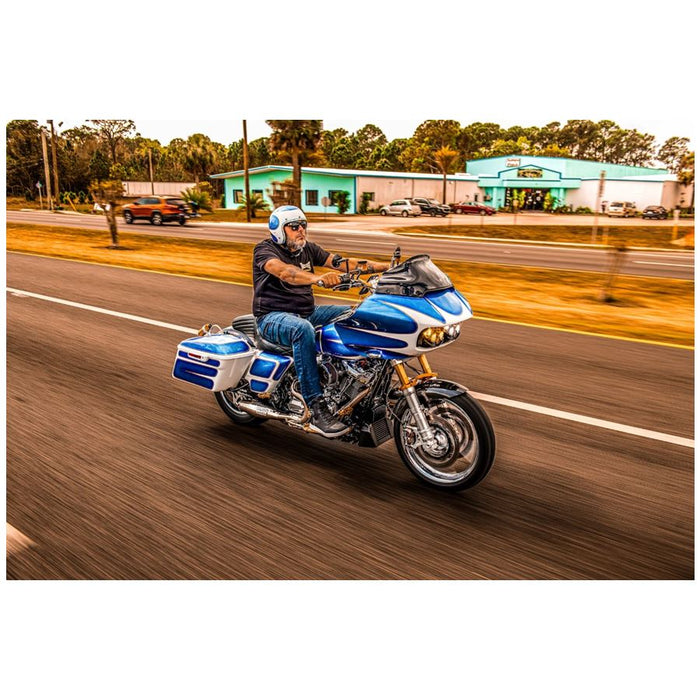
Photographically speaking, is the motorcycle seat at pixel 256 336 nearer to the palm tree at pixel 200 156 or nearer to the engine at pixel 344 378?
the engine at pixel 344 378

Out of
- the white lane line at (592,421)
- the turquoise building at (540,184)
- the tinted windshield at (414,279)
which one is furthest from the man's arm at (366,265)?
the turquoise building at (540,184)

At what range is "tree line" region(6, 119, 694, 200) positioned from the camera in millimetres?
26766

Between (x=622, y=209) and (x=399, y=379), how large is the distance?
161ft

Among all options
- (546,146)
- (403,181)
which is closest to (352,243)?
(403,181)

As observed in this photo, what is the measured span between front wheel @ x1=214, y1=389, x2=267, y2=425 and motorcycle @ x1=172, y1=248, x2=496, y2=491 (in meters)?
0.45

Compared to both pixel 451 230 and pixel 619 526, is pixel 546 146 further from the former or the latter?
pixel 619 526

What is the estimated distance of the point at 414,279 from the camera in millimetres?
4184

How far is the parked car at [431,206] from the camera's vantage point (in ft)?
143

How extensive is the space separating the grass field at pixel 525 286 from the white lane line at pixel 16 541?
800cm

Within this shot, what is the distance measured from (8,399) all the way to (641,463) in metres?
5.49

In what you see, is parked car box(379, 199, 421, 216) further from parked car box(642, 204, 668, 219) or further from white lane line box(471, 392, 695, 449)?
white lane line box(471, 392, 695, 449)

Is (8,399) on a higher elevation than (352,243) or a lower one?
lower

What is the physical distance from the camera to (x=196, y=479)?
453 centimetres

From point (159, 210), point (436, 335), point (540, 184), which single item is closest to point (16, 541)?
point (436, 335)
